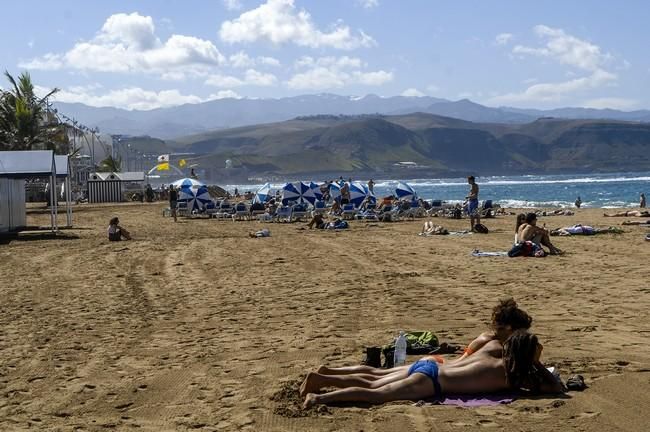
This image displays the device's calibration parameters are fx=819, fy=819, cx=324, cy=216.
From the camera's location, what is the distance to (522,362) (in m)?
4.77

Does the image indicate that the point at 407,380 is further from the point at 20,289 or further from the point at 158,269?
the point at 158,269

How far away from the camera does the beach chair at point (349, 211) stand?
25.2 m

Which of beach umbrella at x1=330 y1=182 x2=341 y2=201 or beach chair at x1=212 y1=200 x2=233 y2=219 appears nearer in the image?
beach chair at x1=212 y1=200 x2=233 y2=219

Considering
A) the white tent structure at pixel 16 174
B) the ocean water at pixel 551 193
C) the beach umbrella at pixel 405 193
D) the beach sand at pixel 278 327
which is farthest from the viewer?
the ocean water at pixel 551 193

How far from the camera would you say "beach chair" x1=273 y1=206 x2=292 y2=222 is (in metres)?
25.0

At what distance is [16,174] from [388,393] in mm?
17138

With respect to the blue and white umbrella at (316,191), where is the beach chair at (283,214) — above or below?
below

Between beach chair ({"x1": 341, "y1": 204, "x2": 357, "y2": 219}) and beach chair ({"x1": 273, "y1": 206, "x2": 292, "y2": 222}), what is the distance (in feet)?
5.56

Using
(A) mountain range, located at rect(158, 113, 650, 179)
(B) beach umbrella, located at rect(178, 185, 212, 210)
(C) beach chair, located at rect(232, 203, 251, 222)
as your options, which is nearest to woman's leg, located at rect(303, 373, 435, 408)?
(C) beach chair, located at rect(232, 203, 251, 222)

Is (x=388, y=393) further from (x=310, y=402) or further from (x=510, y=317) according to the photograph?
(x=510, y=317)

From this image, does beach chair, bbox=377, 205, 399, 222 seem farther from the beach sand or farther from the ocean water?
the beach sand

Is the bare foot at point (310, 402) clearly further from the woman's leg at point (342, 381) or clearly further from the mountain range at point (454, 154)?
the mountain range at point (454, 154)

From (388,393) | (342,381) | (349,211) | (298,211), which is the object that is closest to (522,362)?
(388,393)

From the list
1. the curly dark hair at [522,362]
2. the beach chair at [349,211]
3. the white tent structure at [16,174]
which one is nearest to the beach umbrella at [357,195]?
the beach chair at [349,211]
